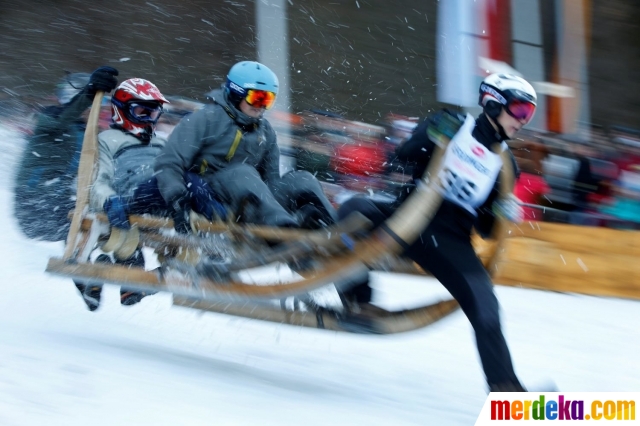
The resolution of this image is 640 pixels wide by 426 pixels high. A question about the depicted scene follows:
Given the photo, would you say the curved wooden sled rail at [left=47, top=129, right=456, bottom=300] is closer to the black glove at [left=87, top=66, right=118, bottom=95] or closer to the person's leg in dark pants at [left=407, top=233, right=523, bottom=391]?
the person's leg in dark pants at [left=407, top=233, right=523, bottom=391]

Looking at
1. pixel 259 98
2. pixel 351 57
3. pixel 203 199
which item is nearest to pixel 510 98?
pixel 259 98

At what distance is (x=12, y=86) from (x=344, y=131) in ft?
25.5

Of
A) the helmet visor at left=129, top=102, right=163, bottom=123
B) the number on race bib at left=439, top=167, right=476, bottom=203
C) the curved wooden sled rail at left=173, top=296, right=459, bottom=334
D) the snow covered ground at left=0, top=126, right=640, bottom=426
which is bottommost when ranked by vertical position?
the snow covered ground at left=0, top=126, right=640, bottom=426

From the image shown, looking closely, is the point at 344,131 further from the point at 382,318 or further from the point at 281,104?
the point at 382,318

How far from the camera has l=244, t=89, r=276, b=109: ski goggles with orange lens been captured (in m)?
4.80

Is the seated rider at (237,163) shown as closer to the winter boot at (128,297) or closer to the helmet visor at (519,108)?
the winter boot at (128,297)

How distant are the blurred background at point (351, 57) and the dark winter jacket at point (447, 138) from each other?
3.86 metres

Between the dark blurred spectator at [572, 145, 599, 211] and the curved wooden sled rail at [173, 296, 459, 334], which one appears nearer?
the curved wooden sled rail at [173, 296, 459, 334]

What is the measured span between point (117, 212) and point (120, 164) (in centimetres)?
53

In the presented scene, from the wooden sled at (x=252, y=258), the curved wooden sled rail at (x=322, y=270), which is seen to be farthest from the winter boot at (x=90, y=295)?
the curved wooden sled rail at (x=322, y=270)

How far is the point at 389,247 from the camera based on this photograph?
3.92m

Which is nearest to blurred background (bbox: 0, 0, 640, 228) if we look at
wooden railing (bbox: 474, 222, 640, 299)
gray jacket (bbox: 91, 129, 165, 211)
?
wooden railing (bbox: 474, 222, 640, 299)

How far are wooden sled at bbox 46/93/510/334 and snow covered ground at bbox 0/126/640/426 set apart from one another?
1.15 feet

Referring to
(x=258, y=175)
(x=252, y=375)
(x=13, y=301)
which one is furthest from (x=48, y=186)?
(x=252, y=375)
